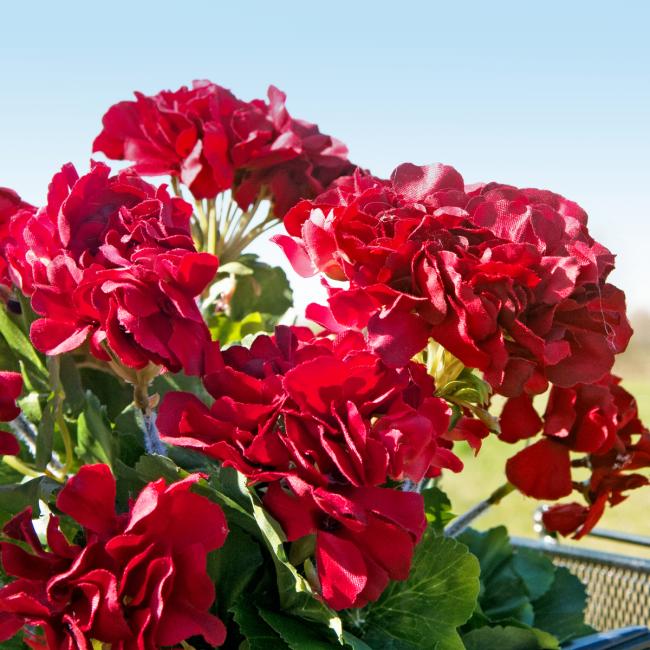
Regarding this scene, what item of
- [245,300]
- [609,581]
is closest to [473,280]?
[245,300]

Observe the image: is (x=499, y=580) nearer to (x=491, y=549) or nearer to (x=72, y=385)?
(x=491, y=549)

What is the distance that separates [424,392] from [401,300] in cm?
5

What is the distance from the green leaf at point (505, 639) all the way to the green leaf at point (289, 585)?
0.16 meters

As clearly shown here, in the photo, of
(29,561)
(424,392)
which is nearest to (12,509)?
(29,561)

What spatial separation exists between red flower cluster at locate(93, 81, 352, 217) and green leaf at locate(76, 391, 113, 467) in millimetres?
175

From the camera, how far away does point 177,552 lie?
0.39m

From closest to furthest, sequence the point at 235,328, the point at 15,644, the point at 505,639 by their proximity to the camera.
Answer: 1. the point at 15,644
2. the point at 505,639
3. the point at 235,328

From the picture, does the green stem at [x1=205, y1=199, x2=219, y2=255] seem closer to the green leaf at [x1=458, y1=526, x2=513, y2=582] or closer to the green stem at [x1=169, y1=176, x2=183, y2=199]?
the green stem at [x1=169, y1=176, x2=183, y2=199]

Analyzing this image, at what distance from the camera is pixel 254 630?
46 cm

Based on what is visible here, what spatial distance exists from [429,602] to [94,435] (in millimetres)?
208

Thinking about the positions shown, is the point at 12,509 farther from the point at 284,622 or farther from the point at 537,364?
the point at 537,364

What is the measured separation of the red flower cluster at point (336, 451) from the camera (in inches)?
15.3

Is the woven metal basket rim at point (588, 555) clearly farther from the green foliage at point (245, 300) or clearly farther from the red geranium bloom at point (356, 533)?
the red geranium bloom at point (356, 533)

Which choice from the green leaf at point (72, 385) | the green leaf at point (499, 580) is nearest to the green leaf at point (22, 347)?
the green leaf at point (72, 385)
